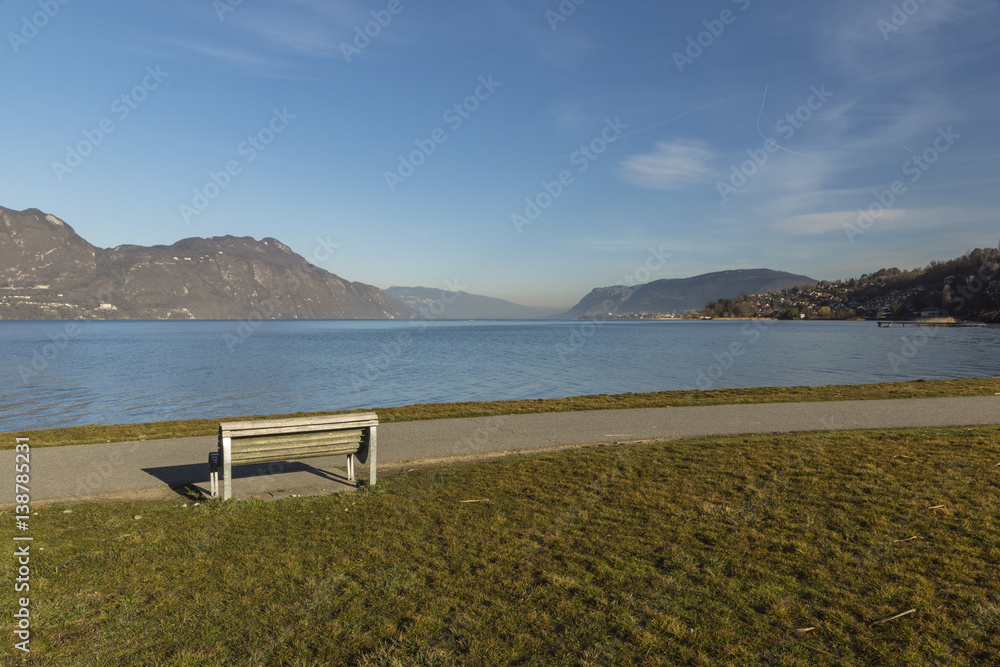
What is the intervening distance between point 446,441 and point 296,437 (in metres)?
3.72

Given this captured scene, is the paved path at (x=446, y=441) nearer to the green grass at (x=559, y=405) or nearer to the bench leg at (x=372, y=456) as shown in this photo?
the bench leg at (x=372, y=456)

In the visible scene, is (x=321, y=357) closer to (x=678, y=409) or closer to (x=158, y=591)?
(x=678, y=409)

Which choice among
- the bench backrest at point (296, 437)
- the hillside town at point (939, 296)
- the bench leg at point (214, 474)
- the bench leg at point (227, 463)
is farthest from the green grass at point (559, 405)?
the hillside town at point (939, 296)

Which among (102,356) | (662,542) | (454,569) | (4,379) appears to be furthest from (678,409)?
(102,356)

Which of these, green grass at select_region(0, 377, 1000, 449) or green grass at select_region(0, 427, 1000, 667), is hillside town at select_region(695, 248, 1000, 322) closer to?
green grass at select_region(0, 377, 1000, 449)

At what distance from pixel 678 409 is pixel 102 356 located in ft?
162

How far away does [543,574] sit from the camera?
4238 mm

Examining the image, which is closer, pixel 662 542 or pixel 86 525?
pixel 662 542

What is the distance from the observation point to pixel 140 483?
7.23 metres

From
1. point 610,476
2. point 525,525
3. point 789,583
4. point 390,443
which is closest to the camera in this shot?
point 789,583

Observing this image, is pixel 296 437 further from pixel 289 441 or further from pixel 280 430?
pixel 280 430

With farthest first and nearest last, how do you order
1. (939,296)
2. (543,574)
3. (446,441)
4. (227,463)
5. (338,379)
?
(939,296), (338,379), (446,441), (227,463), (543,574)

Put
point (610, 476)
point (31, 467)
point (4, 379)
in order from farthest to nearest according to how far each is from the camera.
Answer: point (4, 379) → point (31, 467) → point (610, 476)

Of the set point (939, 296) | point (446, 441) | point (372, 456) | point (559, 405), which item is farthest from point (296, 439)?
point (939, 296)
